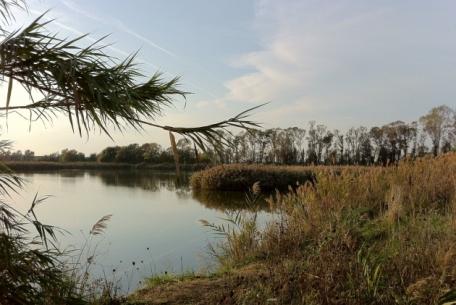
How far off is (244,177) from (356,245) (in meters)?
18.4

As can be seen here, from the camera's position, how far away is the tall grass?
3027mm

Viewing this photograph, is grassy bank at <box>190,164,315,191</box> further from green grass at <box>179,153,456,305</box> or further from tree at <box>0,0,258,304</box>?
tree at <box>0,0,258,304</box>

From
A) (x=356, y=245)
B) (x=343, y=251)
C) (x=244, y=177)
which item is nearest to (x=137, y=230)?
(x=356, y=245)

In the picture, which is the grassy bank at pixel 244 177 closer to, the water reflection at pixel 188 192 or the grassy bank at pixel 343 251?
the water reflection at pixel 188 192

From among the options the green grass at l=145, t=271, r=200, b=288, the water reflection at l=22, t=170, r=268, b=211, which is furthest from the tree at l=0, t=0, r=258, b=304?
the green grass at l=145, t=271, r=200, b=288

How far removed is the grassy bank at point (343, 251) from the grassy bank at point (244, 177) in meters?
15.2

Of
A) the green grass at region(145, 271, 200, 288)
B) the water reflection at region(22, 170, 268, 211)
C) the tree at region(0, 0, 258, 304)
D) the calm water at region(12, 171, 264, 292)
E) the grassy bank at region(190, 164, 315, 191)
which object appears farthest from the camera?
the grassy bank at region(190, 164, 315, 191)

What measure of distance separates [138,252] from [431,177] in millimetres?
5023

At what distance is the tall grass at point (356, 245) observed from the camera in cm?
303

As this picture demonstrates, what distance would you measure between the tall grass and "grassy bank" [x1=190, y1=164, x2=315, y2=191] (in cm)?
1465

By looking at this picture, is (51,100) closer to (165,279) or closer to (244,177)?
(165,279)

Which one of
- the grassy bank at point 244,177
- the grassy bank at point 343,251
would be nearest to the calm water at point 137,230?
the grassy bank at point 343,251

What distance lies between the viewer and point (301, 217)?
230 inches

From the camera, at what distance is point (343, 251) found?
3537mm
